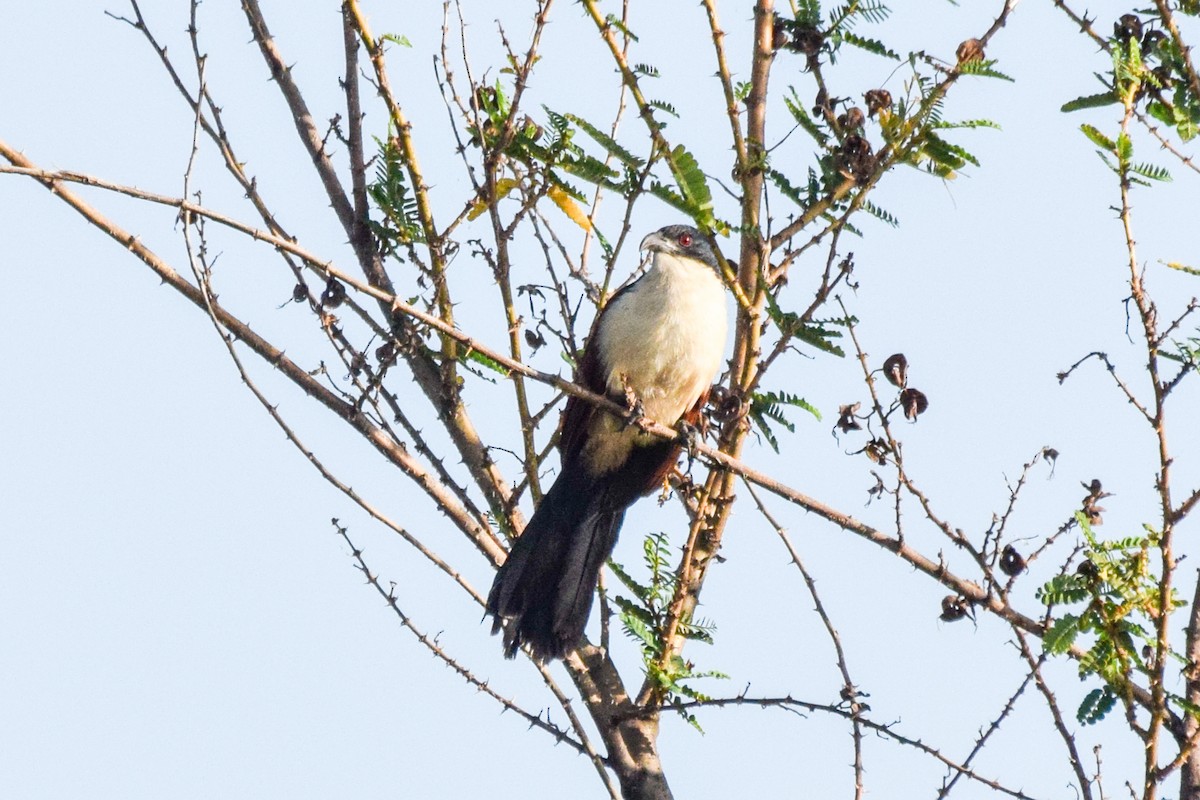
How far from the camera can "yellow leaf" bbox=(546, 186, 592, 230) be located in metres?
4.63

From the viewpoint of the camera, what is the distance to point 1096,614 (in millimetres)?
3506

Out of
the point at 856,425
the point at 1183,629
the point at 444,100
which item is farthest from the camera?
the point at 444,100

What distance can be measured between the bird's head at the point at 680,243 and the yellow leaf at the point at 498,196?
1.22 metres

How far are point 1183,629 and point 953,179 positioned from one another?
1.42 metres

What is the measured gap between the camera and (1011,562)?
12.9 ft

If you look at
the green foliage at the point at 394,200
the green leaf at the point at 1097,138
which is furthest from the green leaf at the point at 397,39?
the green leaf at the point at 1097,138

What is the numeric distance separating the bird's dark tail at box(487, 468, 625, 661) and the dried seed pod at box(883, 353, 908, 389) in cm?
141

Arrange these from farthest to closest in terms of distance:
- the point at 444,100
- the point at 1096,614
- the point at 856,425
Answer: the point at 444,100
the point at 856,425
the point at 1096,614

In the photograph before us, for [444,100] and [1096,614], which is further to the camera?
[444,100]

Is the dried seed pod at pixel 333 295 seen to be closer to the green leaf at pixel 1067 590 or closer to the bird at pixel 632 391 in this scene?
the bird at pixel 632 391

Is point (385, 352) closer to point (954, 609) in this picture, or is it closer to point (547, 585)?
point (547, 585)

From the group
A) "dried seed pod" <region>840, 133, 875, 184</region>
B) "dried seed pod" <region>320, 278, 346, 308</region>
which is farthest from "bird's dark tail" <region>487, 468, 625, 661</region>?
"dried seed pod" <region>840, 133, 875, 184</region>

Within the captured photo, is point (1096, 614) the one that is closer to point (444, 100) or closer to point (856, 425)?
point (856, 425)

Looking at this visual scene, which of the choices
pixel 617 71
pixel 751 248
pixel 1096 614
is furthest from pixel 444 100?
pixel 1096 614
